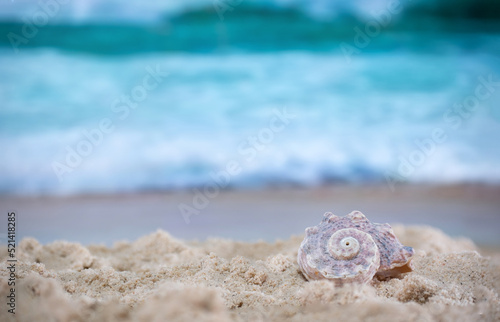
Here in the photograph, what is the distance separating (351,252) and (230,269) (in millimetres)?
617

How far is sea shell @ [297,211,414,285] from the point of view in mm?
1724

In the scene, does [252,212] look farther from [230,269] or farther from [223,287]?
[223,287]

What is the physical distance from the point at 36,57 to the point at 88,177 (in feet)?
8.32

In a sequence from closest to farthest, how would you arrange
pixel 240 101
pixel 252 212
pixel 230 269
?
pixel 230 269 → pixel 252 212 → pixel 240 101

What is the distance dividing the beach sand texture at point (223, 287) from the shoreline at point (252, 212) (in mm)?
918

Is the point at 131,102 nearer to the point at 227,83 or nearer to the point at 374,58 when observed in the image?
the point at 227,83

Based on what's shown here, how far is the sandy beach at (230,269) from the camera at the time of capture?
1399mm

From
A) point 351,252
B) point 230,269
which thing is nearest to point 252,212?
point 230,269

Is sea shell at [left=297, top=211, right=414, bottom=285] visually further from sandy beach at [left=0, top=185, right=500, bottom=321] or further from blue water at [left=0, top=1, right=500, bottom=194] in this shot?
blue water at [left=0, top=1, right=500, bottom=194]

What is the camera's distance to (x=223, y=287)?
183cm

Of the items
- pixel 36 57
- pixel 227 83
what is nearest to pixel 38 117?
pixel 36 57

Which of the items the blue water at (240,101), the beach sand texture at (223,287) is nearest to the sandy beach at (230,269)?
the beach sand texture at (223,287)

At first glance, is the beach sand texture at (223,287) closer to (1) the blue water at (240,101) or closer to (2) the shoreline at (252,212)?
(2) the shoreline at (252,212)

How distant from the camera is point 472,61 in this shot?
656 cm
